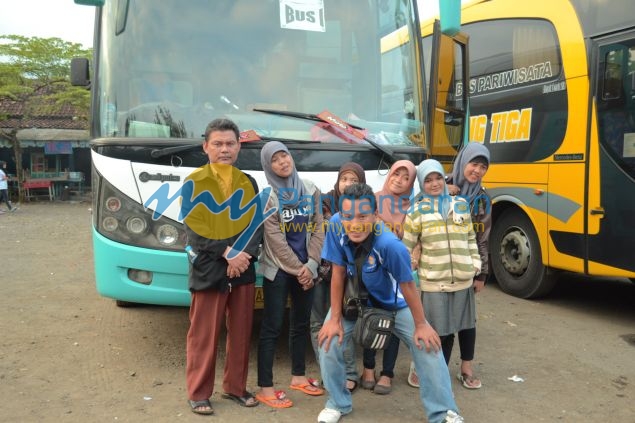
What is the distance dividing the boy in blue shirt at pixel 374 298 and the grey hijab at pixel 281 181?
445 mm

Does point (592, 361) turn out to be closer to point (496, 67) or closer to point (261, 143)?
point (261, 143)

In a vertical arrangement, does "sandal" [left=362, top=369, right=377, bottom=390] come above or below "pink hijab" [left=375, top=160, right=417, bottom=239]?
below

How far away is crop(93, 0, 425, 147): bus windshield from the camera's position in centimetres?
382

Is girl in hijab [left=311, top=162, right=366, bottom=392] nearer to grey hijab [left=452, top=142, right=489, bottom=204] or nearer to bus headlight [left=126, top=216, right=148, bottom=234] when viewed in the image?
grey hijab [left=452, top=142, right=489, bottom=204]

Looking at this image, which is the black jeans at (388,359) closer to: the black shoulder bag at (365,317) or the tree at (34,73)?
the black shoulder bag at (365,317)

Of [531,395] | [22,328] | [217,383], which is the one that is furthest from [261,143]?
[22,328]

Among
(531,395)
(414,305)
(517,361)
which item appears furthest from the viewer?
(517,361)

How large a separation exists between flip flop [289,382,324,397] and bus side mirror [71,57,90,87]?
9.65ft

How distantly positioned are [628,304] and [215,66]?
522 centimetres

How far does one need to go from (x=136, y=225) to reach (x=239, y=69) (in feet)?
4.22

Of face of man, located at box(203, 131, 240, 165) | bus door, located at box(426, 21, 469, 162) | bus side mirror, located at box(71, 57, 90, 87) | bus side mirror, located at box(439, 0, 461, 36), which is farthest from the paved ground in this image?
bus side mirror, located at box(439, 0, 461, 36)

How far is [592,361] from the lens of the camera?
14.2 ft

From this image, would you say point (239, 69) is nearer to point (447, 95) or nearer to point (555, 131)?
point (447, 95)

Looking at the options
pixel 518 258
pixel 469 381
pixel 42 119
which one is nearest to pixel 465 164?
pixel 469 381
